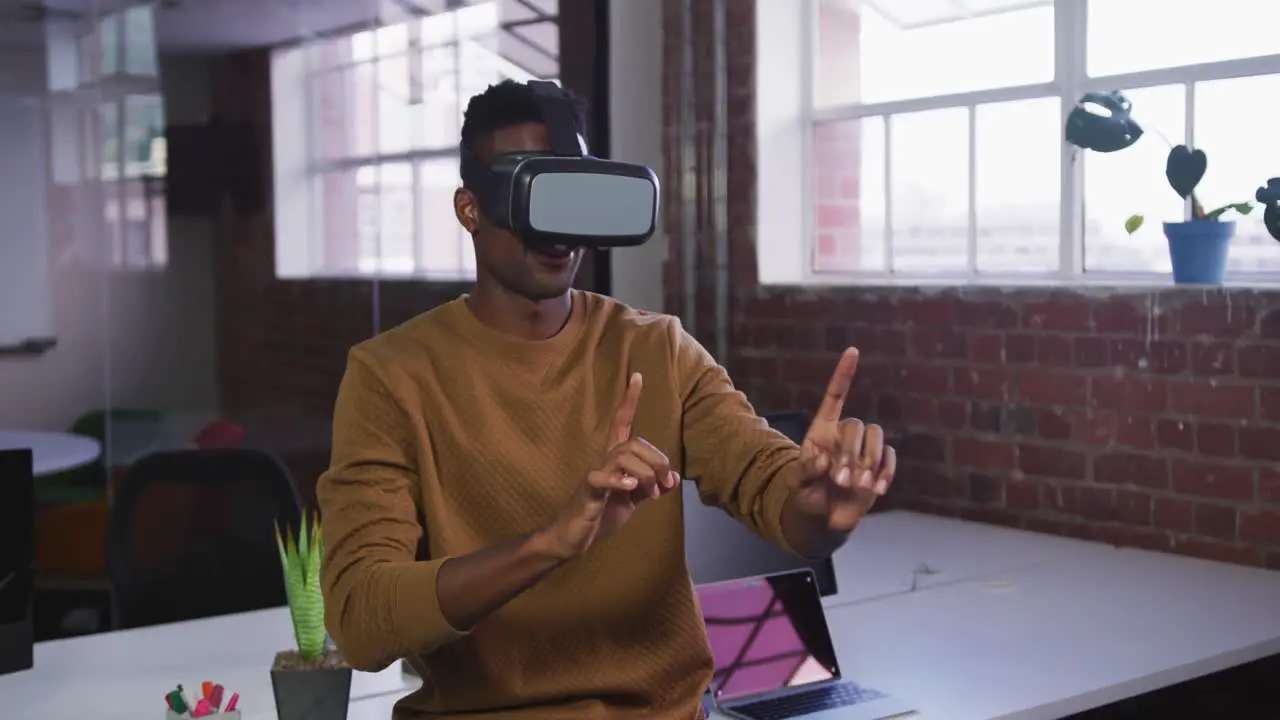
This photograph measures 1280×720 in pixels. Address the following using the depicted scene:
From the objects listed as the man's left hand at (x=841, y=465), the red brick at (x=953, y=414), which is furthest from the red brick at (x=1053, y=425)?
the man's left hand at (x=841, y=465)

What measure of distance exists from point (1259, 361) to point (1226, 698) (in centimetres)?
67

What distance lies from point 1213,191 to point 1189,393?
445 mm

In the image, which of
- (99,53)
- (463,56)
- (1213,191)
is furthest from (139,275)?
(1213,191)

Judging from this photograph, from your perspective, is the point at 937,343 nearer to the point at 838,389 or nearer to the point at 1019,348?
the point at 1019,348

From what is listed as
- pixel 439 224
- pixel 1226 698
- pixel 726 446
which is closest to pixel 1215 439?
pixel 1226 698

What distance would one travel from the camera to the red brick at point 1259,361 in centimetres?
274

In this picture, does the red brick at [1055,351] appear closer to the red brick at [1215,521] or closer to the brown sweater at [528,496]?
the red brick at [1215,521]

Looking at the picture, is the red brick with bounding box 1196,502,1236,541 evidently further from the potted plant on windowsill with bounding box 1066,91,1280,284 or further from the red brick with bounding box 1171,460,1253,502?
the potted plant on windowsill with bounding box 1066,91,1280,284

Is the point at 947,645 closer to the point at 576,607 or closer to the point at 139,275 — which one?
the point at 576,607

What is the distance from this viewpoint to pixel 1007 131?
343cm

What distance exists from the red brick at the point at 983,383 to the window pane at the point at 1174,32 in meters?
0.73

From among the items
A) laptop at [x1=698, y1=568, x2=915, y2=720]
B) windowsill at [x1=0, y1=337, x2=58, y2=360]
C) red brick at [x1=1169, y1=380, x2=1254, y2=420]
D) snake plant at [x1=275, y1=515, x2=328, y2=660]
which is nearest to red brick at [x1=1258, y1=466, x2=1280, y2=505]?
red brick at [x1=1169, y1=380, x2=1254, y2=420]

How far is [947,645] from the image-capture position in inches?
87.9

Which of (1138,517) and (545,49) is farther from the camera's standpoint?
(545,49)
